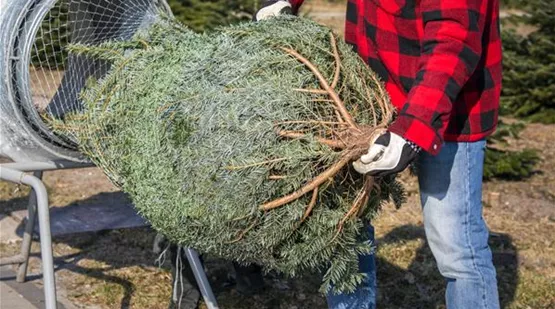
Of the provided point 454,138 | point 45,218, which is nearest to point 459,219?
point 454,138

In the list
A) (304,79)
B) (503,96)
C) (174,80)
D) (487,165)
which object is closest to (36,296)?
(174,80)

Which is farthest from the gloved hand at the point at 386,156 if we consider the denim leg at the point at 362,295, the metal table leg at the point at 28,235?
the metal table leg at the point at 28,235

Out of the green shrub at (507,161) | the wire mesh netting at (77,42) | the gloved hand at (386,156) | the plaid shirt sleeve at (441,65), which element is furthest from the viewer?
the green shrub at (507,161)

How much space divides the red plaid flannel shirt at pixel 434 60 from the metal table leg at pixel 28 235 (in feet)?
5.04

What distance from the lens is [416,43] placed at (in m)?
3.19

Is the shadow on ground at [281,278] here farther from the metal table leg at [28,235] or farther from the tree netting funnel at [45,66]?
the tree netting funnel at [45,66]

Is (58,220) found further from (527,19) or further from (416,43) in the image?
(527,19)

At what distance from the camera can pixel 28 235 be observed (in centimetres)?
450

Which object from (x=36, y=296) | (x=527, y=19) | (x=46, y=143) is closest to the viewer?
(x=46, y=143)

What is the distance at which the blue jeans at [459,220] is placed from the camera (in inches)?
127

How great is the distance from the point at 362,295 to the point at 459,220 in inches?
20.7

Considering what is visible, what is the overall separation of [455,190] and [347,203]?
48 cm

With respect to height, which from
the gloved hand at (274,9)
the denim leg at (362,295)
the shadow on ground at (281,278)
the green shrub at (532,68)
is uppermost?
the gloved hand at (274,9)

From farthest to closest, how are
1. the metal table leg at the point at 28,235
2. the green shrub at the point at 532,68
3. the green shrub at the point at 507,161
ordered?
the green shrub at the point at 532,68, the green shrub at the point at 507,161, the metal table leg at the point at 28,235
